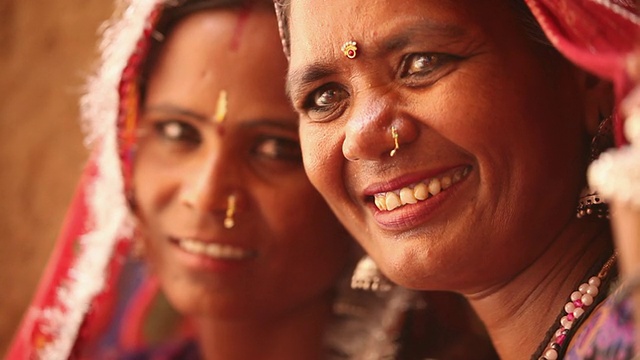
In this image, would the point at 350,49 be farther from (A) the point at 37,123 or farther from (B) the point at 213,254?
(A) the point at 37,123

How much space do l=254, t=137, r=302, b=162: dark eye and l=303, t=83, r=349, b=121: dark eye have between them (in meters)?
0.35

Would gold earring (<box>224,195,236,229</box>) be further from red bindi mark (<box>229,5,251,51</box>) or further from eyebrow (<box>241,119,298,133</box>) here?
red bindi mark (<box>229,5,251,51</box>)

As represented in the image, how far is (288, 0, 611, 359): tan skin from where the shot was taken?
127 cm

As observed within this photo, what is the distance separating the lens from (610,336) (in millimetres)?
1007

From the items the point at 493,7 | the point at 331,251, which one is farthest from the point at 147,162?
the point at 493,7

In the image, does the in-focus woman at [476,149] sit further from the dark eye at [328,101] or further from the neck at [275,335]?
the neck at [275,335]

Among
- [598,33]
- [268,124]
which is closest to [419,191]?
[598,33]

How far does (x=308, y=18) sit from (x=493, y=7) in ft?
0.96

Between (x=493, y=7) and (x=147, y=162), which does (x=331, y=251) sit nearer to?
(x=147, y=162)

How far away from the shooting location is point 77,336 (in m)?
2.01

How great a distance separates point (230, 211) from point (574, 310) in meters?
0.73

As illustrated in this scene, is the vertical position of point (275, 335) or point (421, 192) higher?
point (421, 192)

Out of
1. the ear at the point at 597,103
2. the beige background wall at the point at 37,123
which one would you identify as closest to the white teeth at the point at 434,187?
the ear at the point at 597,103

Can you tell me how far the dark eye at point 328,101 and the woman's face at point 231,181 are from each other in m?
0.33
